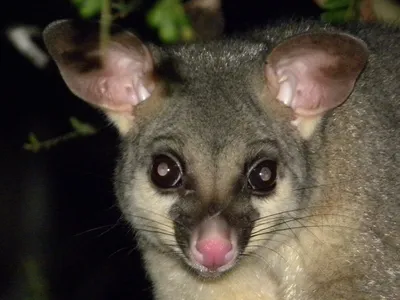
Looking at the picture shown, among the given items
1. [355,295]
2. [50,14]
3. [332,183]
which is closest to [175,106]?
[332,183]

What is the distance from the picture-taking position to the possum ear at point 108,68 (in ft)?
12.9

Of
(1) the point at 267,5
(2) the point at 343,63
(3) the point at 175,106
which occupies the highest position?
(2) the point at 343,63

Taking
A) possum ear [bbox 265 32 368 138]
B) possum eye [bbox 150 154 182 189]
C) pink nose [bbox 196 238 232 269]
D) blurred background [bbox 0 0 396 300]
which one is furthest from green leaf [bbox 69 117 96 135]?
blurred background [bbox 0 0 396 300]

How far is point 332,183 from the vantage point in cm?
433

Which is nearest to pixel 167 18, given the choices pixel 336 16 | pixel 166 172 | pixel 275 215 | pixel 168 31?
pixel 168 31

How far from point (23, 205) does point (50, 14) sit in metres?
2.01

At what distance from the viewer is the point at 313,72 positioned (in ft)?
14.1

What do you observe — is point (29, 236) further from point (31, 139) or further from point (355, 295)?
point (355, 295)

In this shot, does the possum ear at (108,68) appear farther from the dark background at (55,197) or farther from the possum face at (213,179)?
the dark background at (55,197)

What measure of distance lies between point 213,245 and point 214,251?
0.09 feet

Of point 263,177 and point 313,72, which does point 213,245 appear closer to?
point 263,177

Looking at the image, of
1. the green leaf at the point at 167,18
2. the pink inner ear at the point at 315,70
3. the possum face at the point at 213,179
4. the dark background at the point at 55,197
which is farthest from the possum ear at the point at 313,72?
the dark background at the point at 55,197

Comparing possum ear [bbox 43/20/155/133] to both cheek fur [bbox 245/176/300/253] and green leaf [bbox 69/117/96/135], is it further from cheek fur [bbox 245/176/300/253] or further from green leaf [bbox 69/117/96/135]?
cheek fur [bbox 245/176/300/253]

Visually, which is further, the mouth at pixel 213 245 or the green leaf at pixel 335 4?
the green leaf at pixel 335 4
